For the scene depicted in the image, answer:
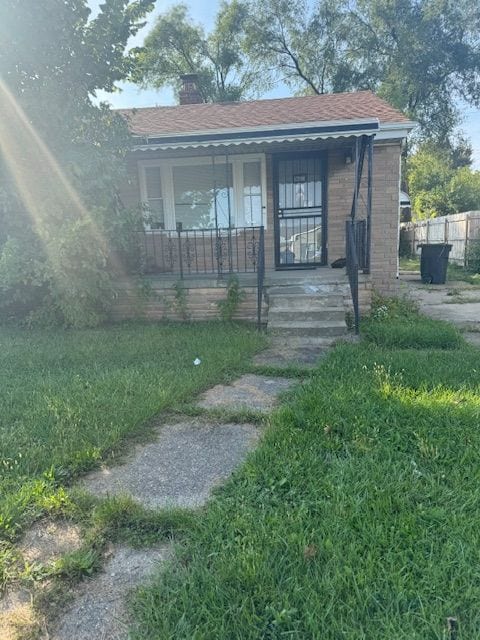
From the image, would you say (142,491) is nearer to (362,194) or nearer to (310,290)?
(310,290)

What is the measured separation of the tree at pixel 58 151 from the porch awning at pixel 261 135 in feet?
3.73

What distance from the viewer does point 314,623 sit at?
1.43 meters

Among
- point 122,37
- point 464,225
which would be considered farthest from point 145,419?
point 464,225

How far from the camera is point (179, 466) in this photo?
2.54 metres

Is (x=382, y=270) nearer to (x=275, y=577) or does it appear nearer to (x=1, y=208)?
(x=1, y=208)

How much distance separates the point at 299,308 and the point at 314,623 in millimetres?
4877

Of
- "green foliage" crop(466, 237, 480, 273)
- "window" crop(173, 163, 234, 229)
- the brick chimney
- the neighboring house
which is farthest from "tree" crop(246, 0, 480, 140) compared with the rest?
"window" crop(173, 163, 234, 229)

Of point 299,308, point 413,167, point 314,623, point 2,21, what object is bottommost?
point 314,623

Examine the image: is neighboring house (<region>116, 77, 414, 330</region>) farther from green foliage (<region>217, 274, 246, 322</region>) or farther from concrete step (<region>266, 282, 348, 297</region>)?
green foliage (<region>217, 274, 246, 322</region>)

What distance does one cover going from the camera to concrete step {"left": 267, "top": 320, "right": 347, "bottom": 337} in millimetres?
5723

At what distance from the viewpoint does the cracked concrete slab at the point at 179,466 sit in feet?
7.41

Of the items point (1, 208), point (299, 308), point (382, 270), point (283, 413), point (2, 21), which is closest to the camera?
point (283, 413)

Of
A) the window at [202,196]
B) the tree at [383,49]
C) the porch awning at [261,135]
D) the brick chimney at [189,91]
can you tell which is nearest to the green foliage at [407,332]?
the porch awning at [261,135]

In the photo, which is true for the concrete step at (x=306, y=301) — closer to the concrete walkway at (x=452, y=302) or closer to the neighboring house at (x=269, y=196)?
the neighboring house at (x=269, y=196)
